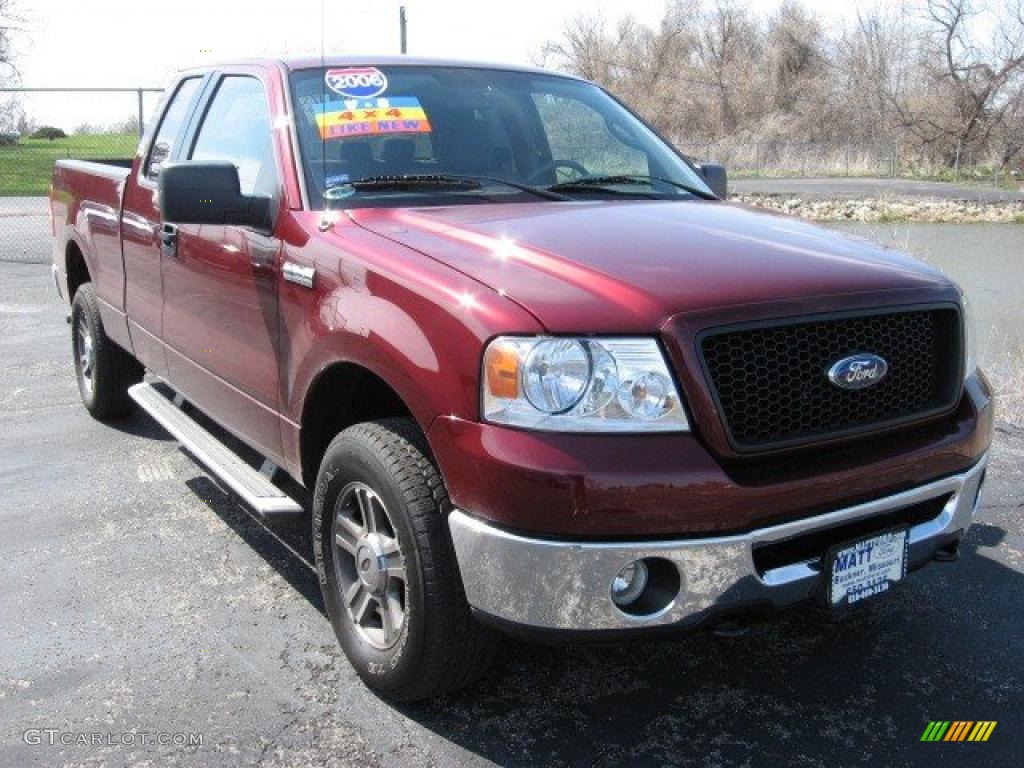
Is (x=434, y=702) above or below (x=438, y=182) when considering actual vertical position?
below

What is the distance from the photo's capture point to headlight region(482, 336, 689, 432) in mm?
2516

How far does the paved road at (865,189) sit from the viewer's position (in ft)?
94.6

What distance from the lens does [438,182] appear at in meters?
3.65

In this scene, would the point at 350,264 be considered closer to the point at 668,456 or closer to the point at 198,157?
the point at 668,456

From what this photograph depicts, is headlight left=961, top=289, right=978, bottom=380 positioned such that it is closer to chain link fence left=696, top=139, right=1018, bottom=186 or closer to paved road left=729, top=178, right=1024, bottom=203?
paved road left=729, top=178, right=1024, bottom=203

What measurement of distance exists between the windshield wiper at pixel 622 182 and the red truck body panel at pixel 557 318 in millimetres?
298

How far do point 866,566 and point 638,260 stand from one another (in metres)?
1.04

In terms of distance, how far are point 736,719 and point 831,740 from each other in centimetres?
27

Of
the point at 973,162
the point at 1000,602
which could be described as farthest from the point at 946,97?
the point at 1000,602

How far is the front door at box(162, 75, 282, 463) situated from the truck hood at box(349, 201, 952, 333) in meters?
0.54

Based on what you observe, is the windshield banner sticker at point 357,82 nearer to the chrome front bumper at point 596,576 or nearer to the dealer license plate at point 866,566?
the chrome front bumper at point 596,576

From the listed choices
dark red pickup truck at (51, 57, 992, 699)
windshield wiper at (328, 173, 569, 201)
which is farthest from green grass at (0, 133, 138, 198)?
windshield wiper at (328, 173, 569, 201)

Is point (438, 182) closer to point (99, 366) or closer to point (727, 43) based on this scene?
point (99, 366)

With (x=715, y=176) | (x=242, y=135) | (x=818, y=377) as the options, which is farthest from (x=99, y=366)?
(x=818, y=377)
